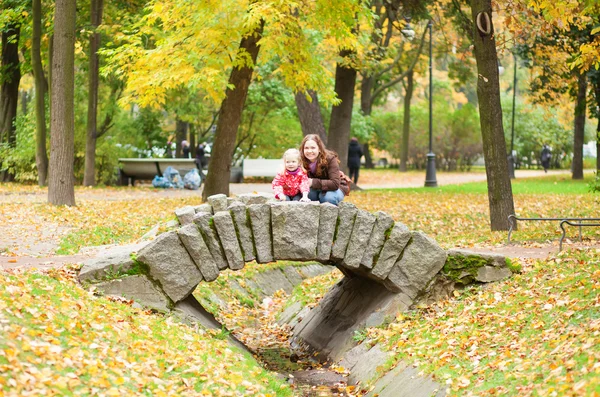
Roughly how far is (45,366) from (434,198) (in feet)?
63.1

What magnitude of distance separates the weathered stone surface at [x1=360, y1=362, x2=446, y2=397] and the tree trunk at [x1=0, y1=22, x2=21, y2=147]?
86.2 feet

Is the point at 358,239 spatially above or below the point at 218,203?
below

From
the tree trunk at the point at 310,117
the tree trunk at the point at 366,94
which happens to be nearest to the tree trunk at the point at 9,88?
the tree trunk at the point at 310,117

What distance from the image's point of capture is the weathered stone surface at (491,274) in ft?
40.9

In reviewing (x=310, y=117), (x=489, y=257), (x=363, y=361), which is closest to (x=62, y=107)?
(x=310, y=117)

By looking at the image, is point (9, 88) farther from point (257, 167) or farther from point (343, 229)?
point (343, 229)

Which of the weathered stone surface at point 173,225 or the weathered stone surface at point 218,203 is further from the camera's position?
the weathered stone surface at point 218,203

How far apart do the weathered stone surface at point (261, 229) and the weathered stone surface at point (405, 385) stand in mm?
2383

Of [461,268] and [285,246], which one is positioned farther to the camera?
[461,268]

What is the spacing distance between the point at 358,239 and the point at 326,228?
42 cm

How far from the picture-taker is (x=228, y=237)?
11.9m

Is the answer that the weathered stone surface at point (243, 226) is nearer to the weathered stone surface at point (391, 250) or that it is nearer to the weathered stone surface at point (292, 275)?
the weathered stone surface at point (391, 250)

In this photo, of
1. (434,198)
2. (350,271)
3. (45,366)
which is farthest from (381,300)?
(434,198)

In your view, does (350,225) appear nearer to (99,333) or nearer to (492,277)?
(492,277)
